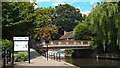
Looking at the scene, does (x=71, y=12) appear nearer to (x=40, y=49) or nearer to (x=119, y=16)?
(x=40, y=49)

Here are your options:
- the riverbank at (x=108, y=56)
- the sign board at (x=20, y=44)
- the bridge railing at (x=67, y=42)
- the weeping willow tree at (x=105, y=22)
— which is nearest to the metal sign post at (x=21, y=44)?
the sign board at (x=20, y=44)

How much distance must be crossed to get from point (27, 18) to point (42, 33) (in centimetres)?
2110

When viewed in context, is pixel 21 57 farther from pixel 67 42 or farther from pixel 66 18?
A: pixel 66 18

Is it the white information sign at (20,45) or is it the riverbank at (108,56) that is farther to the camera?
the riverbank at (108,56)

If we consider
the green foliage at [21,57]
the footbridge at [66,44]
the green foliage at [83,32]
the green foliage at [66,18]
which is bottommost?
the green foliage at [21,57]

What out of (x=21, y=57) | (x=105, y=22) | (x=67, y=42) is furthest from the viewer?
(x=67, y=42)

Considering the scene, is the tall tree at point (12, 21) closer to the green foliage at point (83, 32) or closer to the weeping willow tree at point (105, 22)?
the weeping willow tree at point (105, 22)

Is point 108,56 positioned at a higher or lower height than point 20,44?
lower

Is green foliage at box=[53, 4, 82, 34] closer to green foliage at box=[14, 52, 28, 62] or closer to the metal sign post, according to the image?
green foliage at box=[14, 52, 28, 62]

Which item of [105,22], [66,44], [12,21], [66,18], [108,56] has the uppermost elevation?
[66,18]

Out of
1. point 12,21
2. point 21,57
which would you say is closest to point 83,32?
point 12,21

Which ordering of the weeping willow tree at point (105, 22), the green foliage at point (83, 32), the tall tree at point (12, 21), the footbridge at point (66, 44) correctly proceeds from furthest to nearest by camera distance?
the green foliage at point (83, 32)
the footbridge at point (66, 44)
the weeping willow tree at point (105, 22)
the tall tree at point (12, 21)

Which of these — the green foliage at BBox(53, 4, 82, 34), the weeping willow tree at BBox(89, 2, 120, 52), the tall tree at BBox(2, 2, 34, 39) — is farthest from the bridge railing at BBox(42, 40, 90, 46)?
the green foliage at BBox(53, 4, 82, 34)

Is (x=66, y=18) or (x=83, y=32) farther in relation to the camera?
(x=66, y=18)
